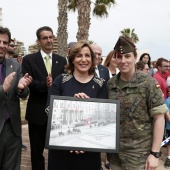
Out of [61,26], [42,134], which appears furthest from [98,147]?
[61,26]

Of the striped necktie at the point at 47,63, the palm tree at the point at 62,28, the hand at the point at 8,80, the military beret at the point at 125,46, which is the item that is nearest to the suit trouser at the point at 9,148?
the hand at the point at 8,80

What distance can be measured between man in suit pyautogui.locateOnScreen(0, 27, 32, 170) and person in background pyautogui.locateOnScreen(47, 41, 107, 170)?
51cm

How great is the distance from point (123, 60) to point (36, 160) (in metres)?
2.14

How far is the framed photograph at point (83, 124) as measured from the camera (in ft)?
6.79

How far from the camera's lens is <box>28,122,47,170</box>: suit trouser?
348 cm

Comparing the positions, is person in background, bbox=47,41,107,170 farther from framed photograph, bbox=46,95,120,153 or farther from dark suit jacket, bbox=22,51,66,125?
dark suit jacket, bbox=22,51,66,125

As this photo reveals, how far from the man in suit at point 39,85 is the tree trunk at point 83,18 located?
606cm

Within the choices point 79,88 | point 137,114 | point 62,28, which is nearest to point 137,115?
point 137,114

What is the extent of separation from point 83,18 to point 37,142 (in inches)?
267

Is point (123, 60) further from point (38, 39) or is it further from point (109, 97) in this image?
point (38, 39)

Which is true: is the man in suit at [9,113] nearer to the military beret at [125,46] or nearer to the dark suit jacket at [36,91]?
the dark suit jacket at [36,91]

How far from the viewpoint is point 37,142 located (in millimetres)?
3527

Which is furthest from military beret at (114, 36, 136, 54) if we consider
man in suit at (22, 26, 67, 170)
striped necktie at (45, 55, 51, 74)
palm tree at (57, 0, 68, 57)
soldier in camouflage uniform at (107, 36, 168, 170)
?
palm tree at (57, 0, 68, 57)

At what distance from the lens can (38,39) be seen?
11.7 ft
